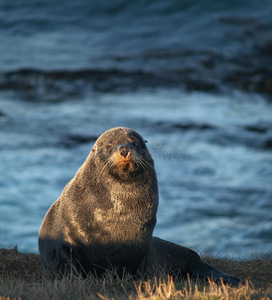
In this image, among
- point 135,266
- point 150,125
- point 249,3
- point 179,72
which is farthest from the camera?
point 249,3

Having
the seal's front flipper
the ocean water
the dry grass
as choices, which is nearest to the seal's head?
the dry grass

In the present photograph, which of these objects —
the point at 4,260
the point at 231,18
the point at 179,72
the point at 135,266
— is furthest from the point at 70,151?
the point at 231,18

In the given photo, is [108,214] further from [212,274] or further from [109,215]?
[212,274]

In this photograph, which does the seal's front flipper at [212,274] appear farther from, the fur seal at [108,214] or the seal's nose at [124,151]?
the seal's nose at [124,151]

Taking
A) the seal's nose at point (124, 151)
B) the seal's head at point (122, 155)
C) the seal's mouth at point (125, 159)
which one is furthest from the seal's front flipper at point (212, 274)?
the seal's nose at point (124, 151)

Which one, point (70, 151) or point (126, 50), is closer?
point (70, 151)

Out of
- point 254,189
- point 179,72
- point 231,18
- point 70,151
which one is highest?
point 231,18

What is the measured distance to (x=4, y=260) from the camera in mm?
7406

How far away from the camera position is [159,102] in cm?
2416

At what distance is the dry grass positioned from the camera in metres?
4.82

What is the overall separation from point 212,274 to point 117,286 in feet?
5.57

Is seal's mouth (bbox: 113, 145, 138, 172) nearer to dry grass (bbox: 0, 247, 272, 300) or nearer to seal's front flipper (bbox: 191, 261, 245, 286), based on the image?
dry grass (bbox: 0, 247, 272, 300)

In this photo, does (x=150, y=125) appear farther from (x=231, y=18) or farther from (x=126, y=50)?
(x=231, y=18)

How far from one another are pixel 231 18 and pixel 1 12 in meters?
13.8
